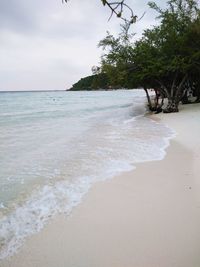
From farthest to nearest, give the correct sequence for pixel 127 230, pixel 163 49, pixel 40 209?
pixel 163 49 < pixel 40 209 < pixel 127 230

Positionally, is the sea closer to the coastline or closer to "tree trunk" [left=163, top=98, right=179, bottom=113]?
the coastline

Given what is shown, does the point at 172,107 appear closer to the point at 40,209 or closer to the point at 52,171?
the point at 52,171

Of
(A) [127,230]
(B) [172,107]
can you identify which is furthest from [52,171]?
(B) [172,107]

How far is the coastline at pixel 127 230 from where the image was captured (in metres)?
3.17

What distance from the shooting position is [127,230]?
3764mm

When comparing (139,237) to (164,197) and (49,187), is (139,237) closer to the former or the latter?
(164,197)

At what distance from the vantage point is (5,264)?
10.4ft

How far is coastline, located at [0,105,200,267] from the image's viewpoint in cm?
317

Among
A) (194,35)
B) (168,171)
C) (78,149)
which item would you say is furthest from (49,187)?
(194,35)

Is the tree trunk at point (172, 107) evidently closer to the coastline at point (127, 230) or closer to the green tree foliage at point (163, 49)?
the green tree foliage at point (163, 49)

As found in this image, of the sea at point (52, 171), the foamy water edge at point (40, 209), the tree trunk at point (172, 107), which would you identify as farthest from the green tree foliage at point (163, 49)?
the foamy water edge at point (40, 209)

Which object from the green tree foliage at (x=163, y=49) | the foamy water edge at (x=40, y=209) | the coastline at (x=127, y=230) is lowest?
the foamy water edge at (x=40, y=209)

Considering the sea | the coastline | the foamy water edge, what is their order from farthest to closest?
the sea → the foamy water edge → the coastline

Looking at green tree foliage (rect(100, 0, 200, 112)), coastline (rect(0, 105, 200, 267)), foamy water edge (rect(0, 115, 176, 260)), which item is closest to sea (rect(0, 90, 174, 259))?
foamy water edge (rect(0, 115, 176, 260))
